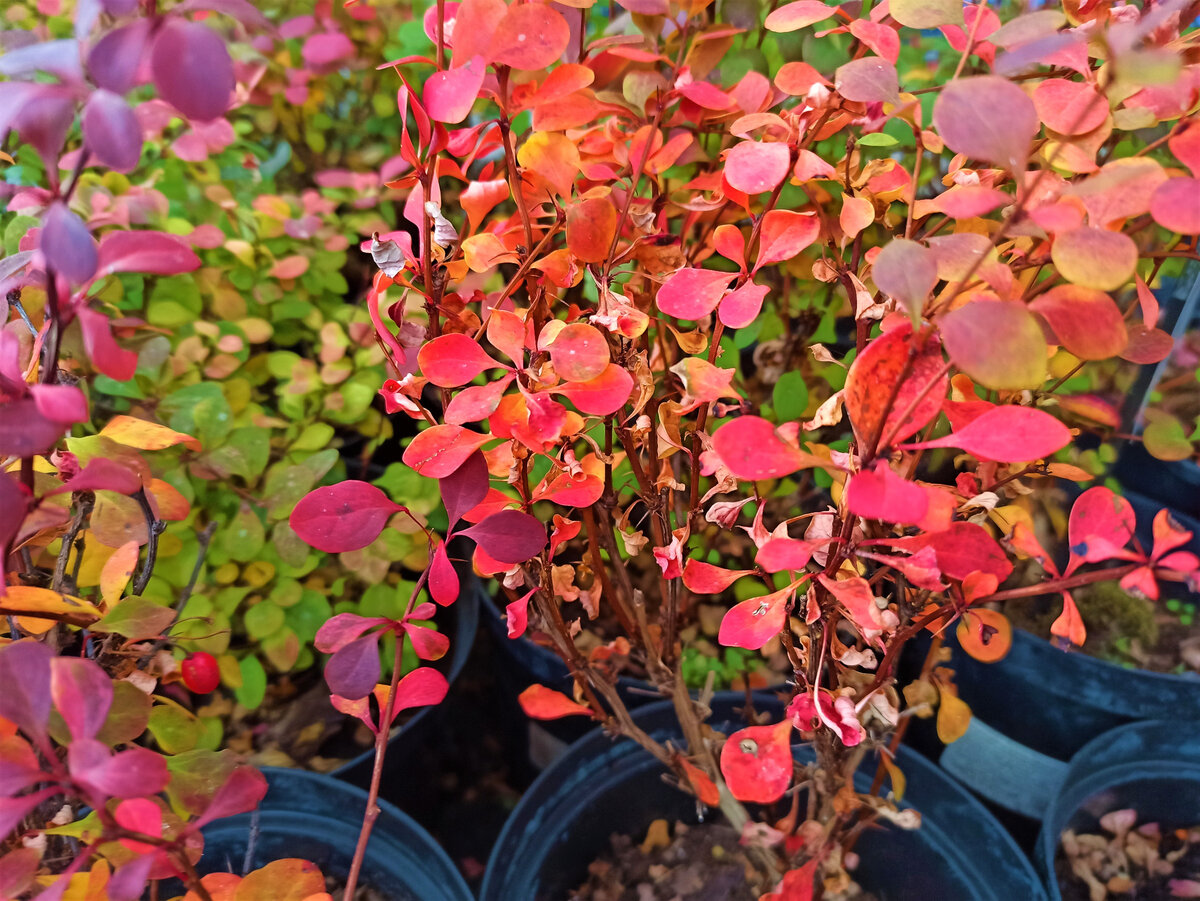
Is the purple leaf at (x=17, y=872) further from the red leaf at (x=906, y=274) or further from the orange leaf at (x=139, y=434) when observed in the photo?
the red leaf at (x=906, y=274)

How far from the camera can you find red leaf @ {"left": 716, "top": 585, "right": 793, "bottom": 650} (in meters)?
0.43

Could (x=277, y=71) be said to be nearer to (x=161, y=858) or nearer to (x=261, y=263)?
(x=261, y=263)

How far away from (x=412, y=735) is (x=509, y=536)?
701 millimetres

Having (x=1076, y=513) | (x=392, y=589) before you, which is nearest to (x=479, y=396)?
(x=1076, y=513)

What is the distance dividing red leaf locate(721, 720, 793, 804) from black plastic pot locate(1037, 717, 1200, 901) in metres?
0.62

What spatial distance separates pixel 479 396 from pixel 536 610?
0.85 feet

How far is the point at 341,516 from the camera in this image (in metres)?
0.46

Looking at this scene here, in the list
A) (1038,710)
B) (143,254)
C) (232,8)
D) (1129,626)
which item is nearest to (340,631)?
(143,254)

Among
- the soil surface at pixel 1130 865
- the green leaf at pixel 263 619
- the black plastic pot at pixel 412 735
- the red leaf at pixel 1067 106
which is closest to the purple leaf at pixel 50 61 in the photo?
the red leaf at pixel 1067 106

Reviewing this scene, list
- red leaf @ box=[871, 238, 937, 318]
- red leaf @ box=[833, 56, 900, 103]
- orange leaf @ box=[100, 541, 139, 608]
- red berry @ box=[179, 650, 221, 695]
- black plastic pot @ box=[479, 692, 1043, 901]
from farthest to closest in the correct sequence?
black plastic pot @ box=[479, 692, 1043, 901] < red berry @ box=[179, 650, 221, 695] < orange leaf @ box=[100, 541, 139, 608] < red leaf @ box=[833, 56, 900, 103] < red leaf @ box=[871, 238, 937, 318]

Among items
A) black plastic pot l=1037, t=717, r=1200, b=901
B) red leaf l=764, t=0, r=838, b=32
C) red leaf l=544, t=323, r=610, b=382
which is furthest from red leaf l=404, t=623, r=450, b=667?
black plastic pot l=1037, t=717, r=1200, b=901

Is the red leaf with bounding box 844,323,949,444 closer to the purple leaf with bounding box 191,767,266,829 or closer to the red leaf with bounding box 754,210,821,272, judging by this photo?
the red leaf with bounding box 754,210,821,272

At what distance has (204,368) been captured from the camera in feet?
3.17

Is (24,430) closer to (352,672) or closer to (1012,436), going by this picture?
(352,672)
